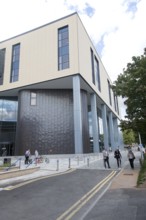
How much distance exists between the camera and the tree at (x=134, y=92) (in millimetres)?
16031

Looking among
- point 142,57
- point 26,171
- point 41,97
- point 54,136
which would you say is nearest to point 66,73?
point 41,97

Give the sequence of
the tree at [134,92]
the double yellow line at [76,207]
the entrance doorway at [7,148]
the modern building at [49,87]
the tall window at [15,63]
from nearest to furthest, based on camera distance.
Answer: the double yellow line at [76,207]
the tree at [134,92]
the modern building at [49,87]
the tall window at [15,63]
the entrance doorway at [7,148]

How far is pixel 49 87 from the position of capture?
37.6m

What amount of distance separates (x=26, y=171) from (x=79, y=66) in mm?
22286

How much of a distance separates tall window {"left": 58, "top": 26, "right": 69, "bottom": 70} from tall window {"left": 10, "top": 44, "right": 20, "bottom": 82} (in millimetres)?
9601

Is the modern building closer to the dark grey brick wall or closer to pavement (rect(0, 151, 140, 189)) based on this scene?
the dark grey brick wall

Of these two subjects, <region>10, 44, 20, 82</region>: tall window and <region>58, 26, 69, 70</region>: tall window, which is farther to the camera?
<region>10, 44, 20, 82</region>: tall window

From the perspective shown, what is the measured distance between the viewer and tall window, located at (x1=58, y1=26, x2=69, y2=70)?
34.3m

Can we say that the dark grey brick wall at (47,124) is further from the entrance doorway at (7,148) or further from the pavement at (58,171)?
the entrance doorway at (7,148)

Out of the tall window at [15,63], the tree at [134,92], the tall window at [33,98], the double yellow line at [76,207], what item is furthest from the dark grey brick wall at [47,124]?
the double yellow line at [76,207]

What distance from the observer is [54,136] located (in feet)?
113

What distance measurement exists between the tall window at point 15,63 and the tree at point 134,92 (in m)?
26.3

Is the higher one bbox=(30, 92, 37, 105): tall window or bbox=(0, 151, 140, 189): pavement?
bbox=(30, 92, 37, 105): tall window

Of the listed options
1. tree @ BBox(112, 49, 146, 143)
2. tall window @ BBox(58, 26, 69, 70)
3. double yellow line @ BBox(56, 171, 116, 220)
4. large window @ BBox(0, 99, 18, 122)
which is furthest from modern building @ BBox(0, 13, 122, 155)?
double yellow line @ BBox(56, 171, 116, 220)
